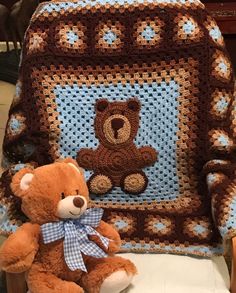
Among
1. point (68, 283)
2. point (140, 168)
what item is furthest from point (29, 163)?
point (68, 283)

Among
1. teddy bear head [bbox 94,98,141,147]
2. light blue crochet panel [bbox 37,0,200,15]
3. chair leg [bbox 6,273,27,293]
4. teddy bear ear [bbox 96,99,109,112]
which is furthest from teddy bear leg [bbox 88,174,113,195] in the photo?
light blue crochet panel [bbox 37,0,200,15]

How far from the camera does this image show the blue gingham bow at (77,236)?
123 centimetres

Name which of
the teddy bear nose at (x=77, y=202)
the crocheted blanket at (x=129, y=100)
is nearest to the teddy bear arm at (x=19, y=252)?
the teddy bear nose at (x=77, y=202)

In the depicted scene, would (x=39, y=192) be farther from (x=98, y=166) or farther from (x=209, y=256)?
(x=209, y=256)

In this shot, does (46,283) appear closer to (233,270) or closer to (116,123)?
(233,270)

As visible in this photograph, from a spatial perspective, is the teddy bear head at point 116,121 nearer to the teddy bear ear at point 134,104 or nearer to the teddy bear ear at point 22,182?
the teddy bear ear at point 134,104

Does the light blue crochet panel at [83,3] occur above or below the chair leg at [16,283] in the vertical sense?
above

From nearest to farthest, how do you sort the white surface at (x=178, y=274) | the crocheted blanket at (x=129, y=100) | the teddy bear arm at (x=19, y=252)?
the teddy bear arm at (x=19, y=252) < the white surface at (x=178, y=274) < the crocheted blanket at (x=129, y=100)

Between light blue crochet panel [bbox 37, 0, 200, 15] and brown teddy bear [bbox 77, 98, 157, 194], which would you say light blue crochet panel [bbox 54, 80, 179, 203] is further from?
light blue crochet panel [bbox 37, 0, 200, 15]

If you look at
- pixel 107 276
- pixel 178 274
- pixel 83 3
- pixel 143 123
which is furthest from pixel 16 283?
pixel 83 3

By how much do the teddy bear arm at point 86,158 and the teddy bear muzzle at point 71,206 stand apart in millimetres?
396

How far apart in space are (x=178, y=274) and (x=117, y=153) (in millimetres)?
443

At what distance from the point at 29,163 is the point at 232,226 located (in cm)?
65

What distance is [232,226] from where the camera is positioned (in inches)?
51.4
